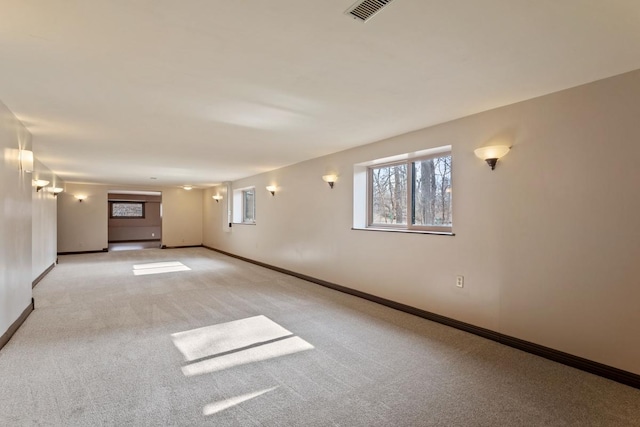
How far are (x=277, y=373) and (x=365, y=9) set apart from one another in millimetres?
2467

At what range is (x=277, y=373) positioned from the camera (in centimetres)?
245

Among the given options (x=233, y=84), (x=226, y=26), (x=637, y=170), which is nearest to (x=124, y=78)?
(x=233, y=84)

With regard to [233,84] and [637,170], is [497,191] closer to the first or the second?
[637,170]

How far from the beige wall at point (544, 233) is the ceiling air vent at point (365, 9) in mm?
1984

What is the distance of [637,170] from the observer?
2270mm

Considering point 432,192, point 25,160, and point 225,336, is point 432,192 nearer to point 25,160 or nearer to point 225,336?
point 225,336

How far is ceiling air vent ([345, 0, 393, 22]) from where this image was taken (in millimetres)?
1554

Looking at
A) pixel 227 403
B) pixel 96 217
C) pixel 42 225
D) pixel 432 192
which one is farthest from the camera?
pixel 96 217

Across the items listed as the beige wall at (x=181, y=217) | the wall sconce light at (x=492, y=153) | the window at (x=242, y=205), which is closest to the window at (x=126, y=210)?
the beige wall at (x=181, y=217)

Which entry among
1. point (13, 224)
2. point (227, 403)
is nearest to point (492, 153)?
point (227, 403)

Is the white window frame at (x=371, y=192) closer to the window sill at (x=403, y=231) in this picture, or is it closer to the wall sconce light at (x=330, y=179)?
the window sill at (x=403, y=231)

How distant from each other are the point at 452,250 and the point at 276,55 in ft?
8.62

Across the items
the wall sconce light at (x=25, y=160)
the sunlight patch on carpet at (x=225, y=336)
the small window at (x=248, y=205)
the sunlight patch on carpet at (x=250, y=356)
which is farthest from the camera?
the small window at (x=248, y=205)

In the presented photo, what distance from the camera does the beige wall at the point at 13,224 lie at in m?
2.93
